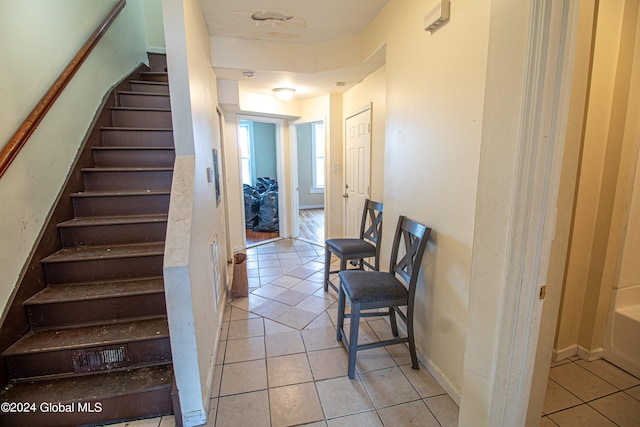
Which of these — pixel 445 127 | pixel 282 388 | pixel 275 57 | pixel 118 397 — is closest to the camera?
pixel 118 397

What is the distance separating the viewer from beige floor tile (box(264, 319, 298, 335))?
2.39m

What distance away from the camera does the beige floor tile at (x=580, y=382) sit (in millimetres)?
1725

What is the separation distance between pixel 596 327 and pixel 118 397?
9.65ft

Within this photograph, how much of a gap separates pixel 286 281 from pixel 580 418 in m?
2.56

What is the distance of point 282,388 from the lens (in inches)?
70.7

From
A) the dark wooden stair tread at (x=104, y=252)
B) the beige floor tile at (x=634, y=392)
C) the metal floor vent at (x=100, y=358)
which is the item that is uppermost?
the dark wooden stair tread at (x=104, y=252)

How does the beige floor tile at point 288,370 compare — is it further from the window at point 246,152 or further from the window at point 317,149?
the window at point 317,149

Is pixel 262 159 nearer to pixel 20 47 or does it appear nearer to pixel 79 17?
pixel 79 17

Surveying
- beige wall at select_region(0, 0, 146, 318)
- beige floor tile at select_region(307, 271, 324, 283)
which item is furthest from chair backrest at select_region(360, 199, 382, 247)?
beige wall at select_region(0, 0, 146, 318)

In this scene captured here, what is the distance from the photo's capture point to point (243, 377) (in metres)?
1.89

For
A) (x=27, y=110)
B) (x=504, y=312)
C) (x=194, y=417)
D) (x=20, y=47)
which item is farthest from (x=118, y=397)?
(x=20, y=47)

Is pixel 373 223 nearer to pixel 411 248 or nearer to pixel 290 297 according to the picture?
pixel 411 248

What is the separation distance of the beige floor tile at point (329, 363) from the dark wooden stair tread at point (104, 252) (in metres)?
1.28

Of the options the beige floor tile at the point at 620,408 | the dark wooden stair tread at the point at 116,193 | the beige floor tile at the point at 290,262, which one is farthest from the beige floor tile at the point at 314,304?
the beige floor tile at the point at 620,408
